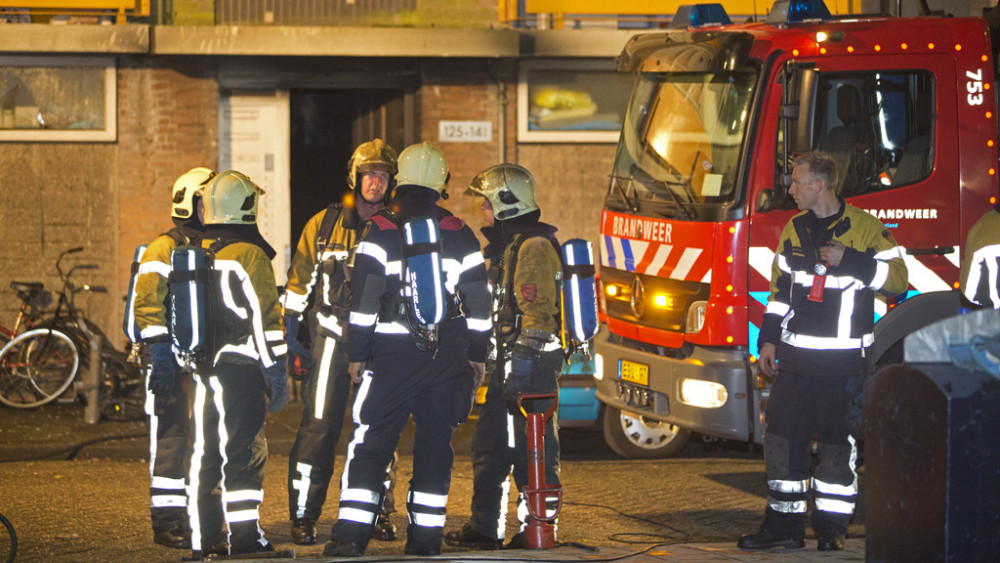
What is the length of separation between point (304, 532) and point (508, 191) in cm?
203

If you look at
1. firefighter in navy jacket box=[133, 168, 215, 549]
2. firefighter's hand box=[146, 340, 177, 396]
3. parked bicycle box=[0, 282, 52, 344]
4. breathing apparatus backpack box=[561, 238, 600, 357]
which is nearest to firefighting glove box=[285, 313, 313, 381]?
firefighter in navy jacket box=[133, 168, 215, 549]

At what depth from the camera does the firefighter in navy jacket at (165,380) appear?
638 centimetres

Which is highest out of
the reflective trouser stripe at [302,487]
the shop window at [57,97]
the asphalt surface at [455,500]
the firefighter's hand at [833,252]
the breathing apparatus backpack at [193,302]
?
the shop window at [57,97]

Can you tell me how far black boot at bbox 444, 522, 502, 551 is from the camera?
666cm

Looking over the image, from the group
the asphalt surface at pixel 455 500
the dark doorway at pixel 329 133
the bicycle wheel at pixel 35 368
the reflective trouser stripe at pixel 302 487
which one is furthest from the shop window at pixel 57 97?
the reflective trouser stripe at pixel 302 487

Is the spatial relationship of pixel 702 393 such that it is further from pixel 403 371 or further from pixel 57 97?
pixel 57 97

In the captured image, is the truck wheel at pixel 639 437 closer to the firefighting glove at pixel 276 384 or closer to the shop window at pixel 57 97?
the firefighting glove at pixel 276 384

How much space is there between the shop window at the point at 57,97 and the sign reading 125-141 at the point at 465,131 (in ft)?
10.5

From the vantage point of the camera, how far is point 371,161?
277 inches

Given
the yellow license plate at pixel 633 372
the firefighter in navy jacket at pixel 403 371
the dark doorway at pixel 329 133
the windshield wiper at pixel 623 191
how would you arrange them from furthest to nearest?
the dark doorway at pixel 329 133 < the windshield wiper at pixel 623 191 < the yellow license plate at pixel 633 372 < the firefighter in navy jacket at pixel 403 371

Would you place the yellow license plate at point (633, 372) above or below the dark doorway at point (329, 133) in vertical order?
below

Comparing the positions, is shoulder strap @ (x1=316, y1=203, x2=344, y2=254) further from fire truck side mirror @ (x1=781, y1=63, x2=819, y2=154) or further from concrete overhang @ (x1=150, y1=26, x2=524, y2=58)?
concrete overhang @ (x1=150, y1=26, x2=524, y2=58)

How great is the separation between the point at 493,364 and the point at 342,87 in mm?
7109

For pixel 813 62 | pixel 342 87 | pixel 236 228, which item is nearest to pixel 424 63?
pixel 342 87
